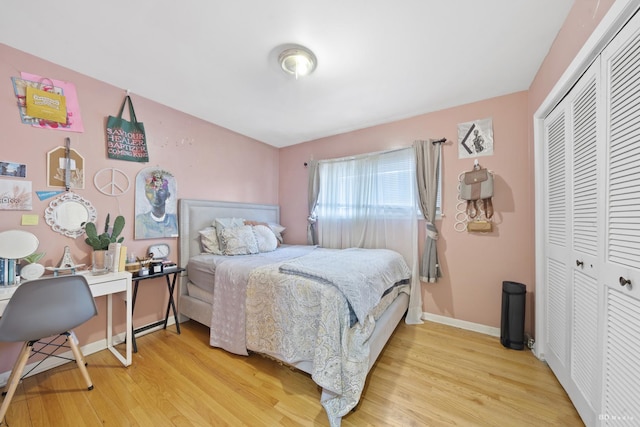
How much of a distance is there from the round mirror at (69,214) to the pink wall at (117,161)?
0.04m

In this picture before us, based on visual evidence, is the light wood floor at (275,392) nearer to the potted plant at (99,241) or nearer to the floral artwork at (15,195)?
the potted plant at (99,241)

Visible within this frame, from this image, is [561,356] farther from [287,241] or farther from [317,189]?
[287,241]

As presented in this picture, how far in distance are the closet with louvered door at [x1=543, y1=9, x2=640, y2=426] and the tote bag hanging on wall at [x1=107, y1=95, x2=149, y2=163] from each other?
346 cm

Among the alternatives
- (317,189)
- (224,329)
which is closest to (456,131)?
(317,189)

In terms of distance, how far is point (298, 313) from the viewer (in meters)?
1.59

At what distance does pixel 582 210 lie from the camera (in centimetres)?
134

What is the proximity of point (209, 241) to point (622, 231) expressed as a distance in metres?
3.18

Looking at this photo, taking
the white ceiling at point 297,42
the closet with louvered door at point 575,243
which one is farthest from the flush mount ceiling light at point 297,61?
the closet with louvered door at point 575,243

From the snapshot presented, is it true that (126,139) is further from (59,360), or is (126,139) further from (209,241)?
(59,360)

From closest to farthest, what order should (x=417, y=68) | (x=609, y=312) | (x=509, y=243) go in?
(x=609, y=312), (x=417, y=68), (x=509, y=243)

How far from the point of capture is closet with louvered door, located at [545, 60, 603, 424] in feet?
3.97

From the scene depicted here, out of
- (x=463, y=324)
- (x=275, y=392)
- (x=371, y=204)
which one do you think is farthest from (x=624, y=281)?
(x=371, y=204)

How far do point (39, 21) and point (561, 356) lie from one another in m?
4.20

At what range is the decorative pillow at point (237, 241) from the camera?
8.50ft
